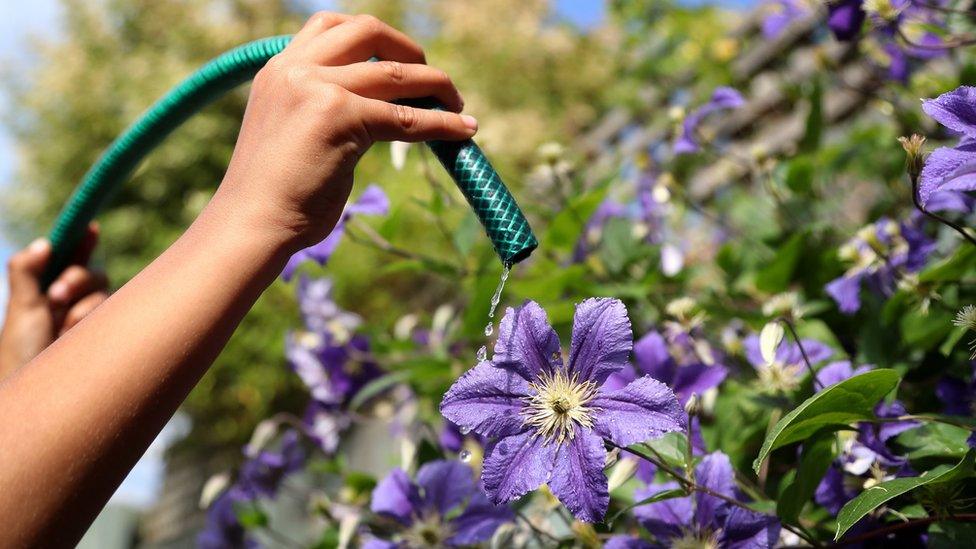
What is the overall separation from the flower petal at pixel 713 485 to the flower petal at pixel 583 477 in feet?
0.55

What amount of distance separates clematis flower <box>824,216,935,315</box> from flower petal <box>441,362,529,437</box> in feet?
1.50

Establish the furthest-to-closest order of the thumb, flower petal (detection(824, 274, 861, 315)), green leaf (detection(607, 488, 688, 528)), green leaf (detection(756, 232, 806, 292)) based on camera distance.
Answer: the thumb → green leaf (detection(756, 232, 806, 292)) → flower petal (detection(824, 274, 861, 315)) → green leaf (detection(607, 488, 688, 528))

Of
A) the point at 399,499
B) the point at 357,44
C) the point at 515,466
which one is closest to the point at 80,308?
the point at 399,499

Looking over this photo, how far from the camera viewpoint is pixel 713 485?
668 mm

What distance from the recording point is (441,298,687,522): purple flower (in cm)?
54

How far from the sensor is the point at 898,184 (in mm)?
1291

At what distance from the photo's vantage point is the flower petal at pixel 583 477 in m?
A: 0.52

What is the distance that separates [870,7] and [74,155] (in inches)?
193

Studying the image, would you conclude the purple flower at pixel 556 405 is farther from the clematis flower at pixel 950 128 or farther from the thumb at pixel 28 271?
the thumb at pixel 28 271

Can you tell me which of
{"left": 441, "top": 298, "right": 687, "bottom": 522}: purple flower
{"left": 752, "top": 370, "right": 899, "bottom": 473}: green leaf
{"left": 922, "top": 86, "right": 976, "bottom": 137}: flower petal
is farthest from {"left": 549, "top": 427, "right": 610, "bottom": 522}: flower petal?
{"left": 922, "top": 86, "right": 976, "bottom": 137}: flower petal

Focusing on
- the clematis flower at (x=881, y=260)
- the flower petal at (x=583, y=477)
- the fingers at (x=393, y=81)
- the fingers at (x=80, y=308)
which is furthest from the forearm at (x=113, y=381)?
the fingers at (x=80, y=308)

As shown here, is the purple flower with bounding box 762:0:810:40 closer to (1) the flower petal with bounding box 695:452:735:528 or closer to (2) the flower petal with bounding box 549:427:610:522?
(1) the flower petal with bounding box 695:452:735:528

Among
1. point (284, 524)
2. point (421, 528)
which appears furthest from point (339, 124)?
point (284, 524)

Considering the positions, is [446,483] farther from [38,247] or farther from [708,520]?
[38,247]
